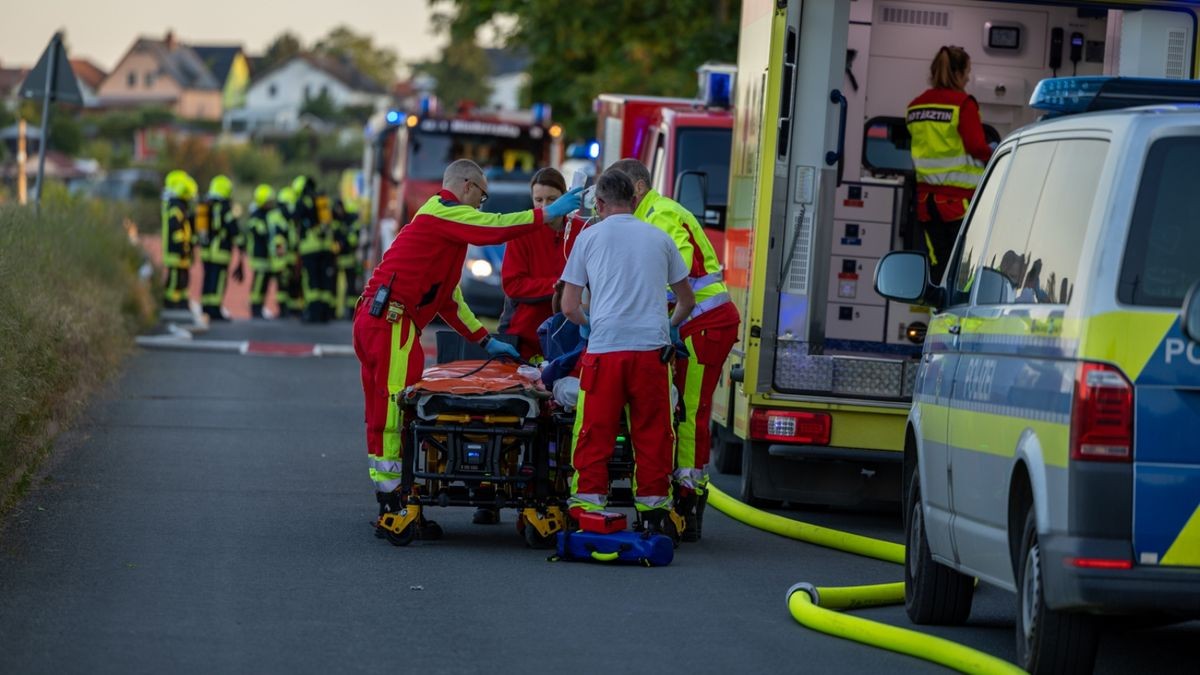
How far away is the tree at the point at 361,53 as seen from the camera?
162 meters

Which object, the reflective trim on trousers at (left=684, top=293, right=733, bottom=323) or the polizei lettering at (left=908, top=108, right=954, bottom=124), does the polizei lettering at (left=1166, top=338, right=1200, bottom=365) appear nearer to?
the reflective trim on trousers at (left=684, top=293, right=733, bottom=323)

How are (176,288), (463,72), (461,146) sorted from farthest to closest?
(463,72), (461,146), (176,288)

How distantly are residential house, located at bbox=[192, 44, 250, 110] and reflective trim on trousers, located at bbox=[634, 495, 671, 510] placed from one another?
147551mm

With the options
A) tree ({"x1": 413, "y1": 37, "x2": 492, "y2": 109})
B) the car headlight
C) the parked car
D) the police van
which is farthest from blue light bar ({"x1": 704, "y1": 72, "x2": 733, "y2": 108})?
tree ({"x1": 413, "y1": 37, "x2": 492, "y2": 109})

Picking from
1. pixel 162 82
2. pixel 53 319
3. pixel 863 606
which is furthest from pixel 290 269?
pixel 162 82

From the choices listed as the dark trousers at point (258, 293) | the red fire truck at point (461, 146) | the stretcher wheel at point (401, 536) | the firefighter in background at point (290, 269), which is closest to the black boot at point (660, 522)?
the stretcher wheel at point (401, 536)

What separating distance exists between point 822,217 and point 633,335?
2.06 m

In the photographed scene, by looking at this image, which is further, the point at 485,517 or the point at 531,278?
the point at 485,517

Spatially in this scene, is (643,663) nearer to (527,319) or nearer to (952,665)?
(952,665)

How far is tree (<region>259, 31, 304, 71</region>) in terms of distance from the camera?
16775 cm

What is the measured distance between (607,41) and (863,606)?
22957 millimetres

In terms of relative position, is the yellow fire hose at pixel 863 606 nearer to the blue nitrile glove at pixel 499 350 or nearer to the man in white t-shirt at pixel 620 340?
the man in white t-shirt at pixel 620 340

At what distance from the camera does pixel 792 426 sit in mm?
11141

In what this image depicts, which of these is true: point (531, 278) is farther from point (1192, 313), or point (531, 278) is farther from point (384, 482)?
point (1192, 313)
